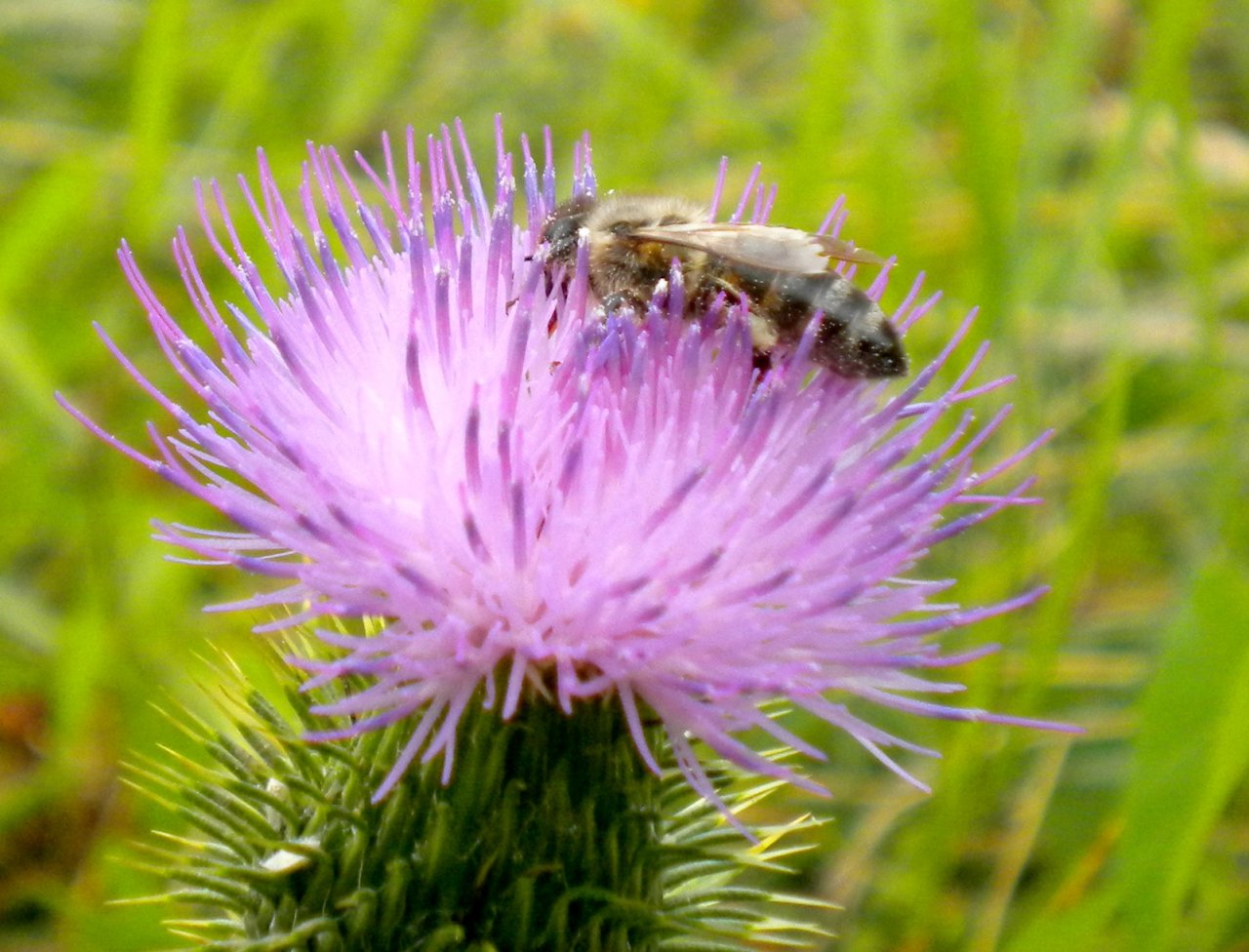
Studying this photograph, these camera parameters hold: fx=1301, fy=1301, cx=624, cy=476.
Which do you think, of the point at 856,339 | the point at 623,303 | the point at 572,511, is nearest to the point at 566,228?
the point at 623,303

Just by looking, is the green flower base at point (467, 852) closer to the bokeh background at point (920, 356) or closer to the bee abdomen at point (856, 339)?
the bokeh background at point (920, 356)

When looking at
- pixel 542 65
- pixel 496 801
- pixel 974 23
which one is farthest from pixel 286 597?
pixel 542 65

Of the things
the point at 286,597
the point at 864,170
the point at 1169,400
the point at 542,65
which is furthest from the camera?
the point at 542,65

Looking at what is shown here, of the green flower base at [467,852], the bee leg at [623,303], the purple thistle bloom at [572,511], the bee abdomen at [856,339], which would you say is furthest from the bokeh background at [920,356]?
the bee abdomen at [856,339]

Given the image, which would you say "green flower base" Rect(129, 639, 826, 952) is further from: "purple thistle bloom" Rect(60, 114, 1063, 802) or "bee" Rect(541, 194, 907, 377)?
"bee" Rect(541, 194, 907, 377)

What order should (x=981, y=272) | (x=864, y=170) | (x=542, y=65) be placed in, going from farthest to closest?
(x=542, y=65) < (x=864, y=170) < (x=981, y=272)

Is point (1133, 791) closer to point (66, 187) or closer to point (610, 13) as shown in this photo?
point (66, 187)
